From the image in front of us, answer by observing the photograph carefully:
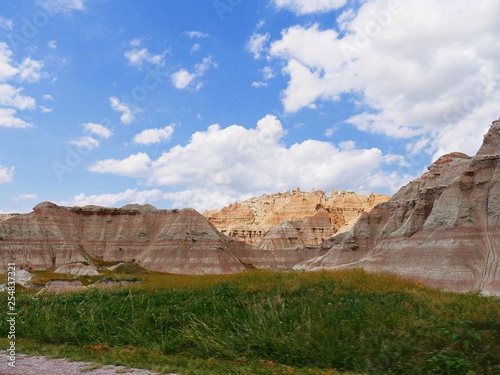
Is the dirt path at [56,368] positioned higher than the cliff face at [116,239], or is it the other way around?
the cliff face at [116,239]

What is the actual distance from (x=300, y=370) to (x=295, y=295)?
22.0 feet

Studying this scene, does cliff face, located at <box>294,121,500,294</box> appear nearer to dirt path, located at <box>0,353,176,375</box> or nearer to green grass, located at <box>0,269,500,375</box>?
green grass, located at <box>0,269,500,375</box>

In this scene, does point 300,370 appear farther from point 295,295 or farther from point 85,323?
point 85,323

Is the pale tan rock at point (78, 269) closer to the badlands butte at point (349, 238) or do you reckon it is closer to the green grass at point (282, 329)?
the badlands butte at point (349, 238)

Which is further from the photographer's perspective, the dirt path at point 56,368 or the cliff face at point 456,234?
the cliff face at point 456,234

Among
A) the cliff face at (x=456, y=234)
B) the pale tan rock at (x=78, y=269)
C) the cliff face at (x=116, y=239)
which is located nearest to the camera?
the cliff face at (x=456, y=234)

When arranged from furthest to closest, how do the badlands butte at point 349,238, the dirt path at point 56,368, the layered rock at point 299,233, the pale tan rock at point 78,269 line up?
the layered rock at point 299,233 → the pale tan rock at point 78,269 → the badlands butte at point 349,238 → the dirt path at point 56,368

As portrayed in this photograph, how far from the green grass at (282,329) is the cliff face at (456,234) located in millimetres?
40113

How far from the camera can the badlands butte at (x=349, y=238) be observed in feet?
186

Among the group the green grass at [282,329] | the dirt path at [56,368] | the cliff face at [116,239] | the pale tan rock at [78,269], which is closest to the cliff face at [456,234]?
the green grass at [282,329]

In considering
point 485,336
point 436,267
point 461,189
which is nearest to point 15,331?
point 485,336

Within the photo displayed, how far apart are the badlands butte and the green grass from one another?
37.3 meters

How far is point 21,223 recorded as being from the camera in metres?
99.6

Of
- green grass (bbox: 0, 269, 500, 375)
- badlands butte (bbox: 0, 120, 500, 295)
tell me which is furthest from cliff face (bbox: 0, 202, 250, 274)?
green grass (bbox: 0, 269, 500, 375)
